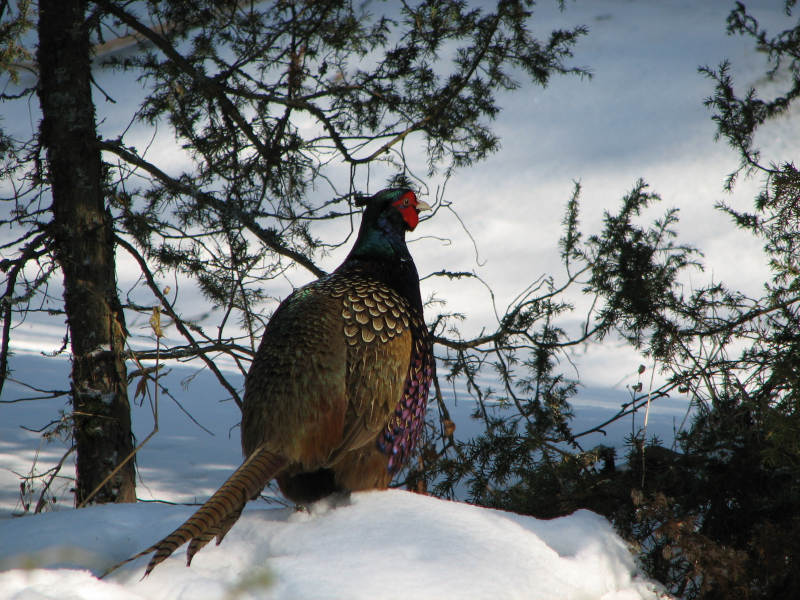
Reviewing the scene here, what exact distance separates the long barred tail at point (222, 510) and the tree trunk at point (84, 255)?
6.01 ft

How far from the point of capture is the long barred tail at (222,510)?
6.11 feet

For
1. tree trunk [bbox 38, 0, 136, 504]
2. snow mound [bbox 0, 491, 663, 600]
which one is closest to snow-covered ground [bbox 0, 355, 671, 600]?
snow mound [bbox 0, 491, 663, 600]

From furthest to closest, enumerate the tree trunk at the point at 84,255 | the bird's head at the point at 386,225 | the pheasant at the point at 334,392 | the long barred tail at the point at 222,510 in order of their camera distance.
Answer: the tree trunk at the point at 84,255 < the bird's head at the point at 386,225 < the pheasant at the point at 334,392 < the long barred tail at the point at 222,510

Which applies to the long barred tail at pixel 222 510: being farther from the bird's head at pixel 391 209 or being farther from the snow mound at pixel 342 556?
the bird's head at pixel 391 209

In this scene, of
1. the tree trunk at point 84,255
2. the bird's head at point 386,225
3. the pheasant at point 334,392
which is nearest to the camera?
the pheasant at point 334,392

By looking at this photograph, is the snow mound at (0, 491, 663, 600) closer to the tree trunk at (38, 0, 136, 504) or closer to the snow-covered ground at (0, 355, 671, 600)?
the snow-covered ground at (0, 355, 671, 600)

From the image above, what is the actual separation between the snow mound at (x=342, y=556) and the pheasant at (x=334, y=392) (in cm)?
14

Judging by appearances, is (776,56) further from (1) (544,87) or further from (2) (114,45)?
(2) (114,45)

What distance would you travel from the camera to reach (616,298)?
3.59 metres

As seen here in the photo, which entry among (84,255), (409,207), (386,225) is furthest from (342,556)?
(84,255)

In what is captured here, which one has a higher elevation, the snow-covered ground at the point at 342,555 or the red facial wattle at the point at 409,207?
the red facial wattle at the point at 409,207

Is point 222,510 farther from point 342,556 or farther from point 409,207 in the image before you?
point 409,207

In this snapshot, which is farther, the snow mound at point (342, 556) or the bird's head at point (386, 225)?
the bird's head at point (386, 225)

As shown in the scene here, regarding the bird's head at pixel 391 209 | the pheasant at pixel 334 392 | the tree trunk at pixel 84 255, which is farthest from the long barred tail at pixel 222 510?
the tree trunk at pixel 84 255
